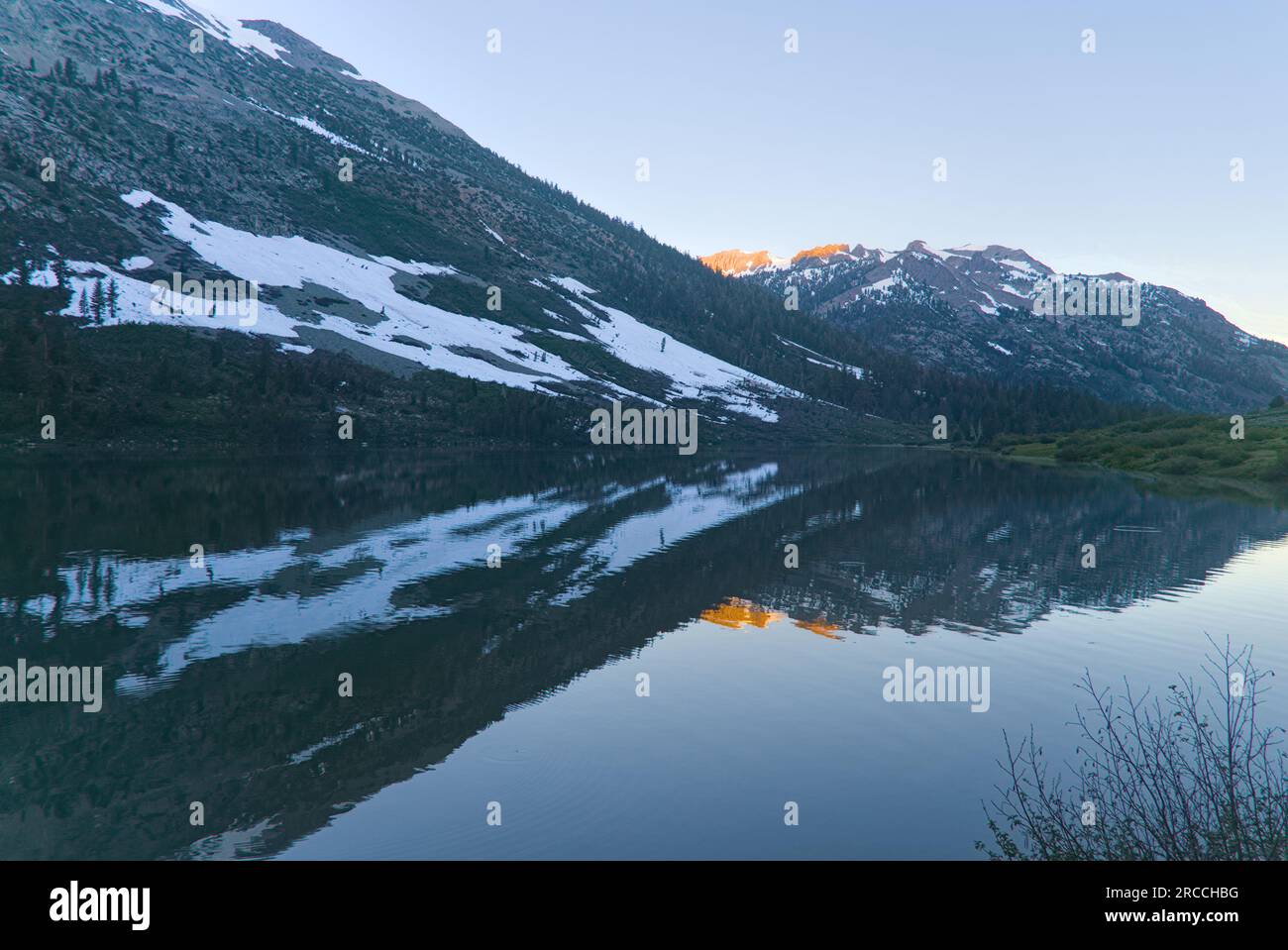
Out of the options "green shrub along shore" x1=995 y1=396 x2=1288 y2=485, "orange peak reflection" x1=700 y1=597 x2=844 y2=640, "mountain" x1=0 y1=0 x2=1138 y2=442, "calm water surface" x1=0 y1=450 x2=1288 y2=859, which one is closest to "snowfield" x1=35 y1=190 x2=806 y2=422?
"mountain" x1=0 y1=0 x2=1138 y2=442

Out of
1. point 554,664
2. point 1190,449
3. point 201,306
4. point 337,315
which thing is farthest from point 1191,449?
point 201,306

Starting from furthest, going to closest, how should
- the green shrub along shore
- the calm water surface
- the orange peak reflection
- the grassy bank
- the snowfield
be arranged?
the snowfield, the green shrub along shore, the grassy bank, the orange peak reflection, the calm water surface

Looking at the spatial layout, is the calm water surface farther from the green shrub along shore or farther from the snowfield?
the snowfield

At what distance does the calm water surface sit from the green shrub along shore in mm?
48983

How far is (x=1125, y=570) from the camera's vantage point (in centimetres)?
3641

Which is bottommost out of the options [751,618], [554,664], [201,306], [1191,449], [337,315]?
[554,664]

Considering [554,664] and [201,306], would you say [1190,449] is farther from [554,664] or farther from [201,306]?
[201,306]

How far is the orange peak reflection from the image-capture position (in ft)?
86.7

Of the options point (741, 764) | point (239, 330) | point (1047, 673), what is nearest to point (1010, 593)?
point (1047, 673)

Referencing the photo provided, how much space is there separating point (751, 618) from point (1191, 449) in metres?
99.9

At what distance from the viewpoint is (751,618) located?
27797 millimetres

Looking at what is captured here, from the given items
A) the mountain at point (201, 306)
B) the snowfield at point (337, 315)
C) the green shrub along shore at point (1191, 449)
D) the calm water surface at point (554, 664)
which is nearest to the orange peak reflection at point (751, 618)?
the calm water surface at point (554, 664)

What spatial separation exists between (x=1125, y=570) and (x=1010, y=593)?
331 inches
